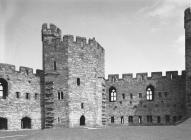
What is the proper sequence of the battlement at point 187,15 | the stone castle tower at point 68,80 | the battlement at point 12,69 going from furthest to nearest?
the battlement at point 187,15 → the stone castle tower at point 68,80 → the battlement at point 12,69

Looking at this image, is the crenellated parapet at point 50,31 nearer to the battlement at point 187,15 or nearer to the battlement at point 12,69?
the battlement at point 12,69

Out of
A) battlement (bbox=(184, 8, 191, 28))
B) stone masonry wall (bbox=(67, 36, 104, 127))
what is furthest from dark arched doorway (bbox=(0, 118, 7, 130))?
battlement (bbox=(184, 8, 191, 28))

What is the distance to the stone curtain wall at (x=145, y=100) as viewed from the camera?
38.8 meters

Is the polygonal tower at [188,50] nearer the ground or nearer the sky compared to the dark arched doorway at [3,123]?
nearer the sky

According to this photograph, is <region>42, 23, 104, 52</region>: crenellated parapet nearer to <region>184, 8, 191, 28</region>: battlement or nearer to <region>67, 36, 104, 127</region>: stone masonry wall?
<region>67, 36, 104, 127</region>: stone masonry wall

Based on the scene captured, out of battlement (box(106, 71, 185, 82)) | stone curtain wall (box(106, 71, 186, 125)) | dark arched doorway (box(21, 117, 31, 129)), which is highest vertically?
battlement (box(106, 71, 185, 82))

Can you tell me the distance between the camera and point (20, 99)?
32.9 m

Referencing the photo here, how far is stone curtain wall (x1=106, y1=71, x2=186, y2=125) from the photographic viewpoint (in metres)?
38.8

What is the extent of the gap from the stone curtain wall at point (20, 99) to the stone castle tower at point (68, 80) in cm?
129

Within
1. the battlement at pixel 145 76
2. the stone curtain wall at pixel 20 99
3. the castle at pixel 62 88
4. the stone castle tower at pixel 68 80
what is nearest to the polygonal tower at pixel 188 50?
the castle at pixel 62 88

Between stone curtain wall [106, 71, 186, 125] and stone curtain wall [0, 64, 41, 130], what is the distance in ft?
36.1

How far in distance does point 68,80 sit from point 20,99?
18.0 ft

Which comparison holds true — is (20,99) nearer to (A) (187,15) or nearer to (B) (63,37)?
(B) (63,37)

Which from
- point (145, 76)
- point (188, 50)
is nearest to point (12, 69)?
point (145, 76)
